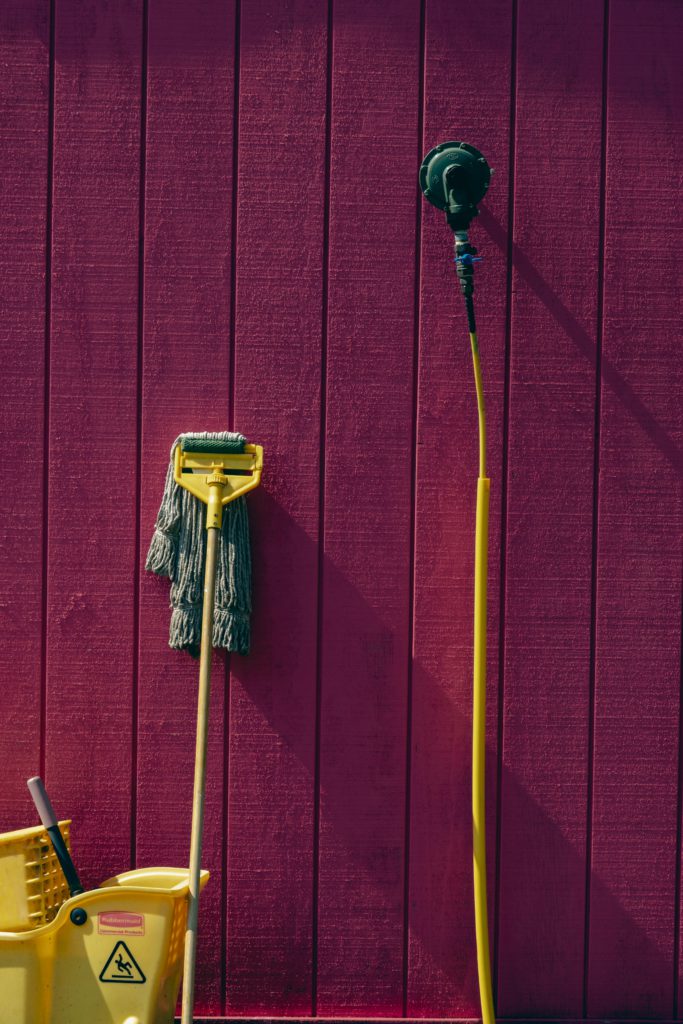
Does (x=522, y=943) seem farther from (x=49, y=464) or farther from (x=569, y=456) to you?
(x=49, y=464)

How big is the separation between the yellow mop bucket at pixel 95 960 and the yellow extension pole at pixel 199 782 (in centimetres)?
A: 4

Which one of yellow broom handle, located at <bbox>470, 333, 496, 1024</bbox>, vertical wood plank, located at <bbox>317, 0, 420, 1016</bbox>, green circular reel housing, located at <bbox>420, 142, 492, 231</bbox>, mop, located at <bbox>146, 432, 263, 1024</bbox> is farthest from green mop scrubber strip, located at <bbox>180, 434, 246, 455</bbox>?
green circular reel housing, located at <bbox>420, 142, 492, 231</bbox>

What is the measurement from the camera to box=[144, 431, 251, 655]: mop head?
2.12m

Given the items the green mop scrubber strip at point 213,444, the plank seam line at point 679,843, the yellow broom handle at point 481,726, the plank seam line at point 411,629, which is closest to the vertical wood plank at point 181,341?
the green mop scrubber strip at point 213,444

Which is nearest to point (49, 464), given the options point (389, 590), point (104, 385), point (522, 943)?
point (104, 385)

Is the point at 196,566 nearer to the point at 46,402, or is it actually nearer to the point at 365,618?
the point at 365,618

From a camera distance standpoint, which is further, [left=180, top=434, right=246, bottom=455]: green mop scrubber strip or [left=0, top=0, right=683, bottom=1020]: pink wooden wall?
[left=0, top=0, right=683, bottom=1020]: pink wooden wall

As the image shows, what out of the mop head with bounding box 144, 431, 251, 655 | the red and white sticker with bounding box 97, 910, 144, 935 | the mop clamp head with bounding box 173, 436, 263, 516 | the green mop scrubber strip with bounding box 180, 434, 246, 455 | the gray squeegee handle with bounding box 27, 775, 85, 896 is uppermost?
the green mop scrubber strip with bounding box 180, 434, 246, 455

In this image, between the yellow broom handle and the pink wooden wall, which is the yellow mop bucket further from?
the yellow broom handle

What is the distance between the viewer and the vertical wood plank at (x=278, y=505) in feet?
7.18

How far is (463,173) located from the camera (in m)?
2.08

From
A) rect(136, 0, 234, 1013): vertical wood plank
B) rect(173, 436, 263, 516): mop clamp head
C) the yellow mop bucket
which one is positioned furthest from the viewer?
rect(136, 0, 234, 1013): vertical wood plank

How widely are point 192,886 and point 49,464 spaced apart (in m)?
0.96

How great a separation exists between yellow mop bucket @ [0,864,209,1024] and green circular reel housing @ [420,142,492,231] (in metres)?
1.50
